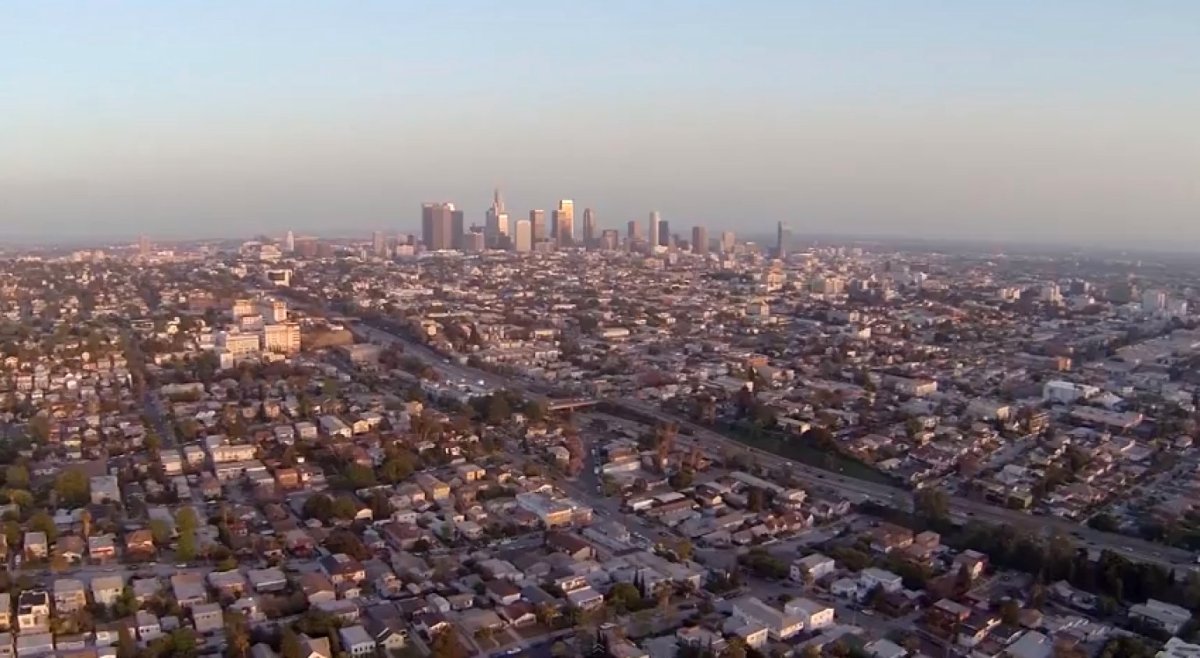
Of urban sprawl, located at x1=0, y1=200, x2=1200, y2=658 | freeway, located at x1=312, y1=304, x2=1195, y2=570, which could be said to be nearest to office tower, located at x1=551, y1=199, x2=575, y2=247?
urban sprawl, located at x1=0, y1=200, x2=1200, y2=658

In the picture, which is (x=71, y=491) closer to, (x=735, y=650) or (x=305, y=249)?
(x=735, y=650)

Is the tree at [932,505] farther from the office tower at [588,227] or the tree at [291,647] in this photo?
the office tower at [588,227]

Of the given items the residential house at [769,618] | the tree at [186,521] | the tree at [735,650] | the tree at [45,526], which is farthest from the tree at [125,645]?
the residential house at [769,618]

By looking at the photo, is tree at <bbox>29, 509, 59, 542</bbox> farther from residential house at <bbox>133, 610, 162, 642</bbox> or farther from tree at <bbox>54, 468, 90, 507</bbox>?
residential house at <bbox>133, 610, 162, 642</bbox>

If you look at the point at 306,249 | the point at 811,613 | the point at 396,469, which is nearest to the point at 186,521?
the point at 396,469

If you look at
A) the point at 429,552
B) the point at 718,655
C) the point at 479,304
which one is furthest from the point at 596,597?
the point at 479,304

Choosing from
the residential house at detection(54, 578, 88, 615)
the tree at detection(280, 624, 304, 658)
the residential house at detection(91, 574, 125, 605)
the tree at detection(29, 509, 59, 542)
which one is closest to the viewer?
the tree at detection(280, 624, 304, 658)
